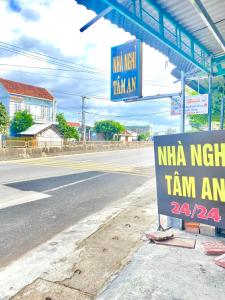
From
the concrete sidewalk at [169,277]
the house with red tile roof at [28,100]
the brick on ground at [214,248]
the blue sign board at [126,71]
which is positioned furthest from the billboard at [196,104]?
the house with red tile roof at [28,100]

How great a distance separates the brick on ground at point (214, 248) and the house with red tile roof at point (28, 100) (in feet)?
122

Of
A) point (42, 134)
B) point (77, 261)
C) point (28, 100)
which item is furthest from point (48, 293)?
point (28, 100)

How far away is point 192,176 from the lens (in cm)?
399

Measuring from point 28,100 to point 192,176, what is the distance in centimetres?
3930

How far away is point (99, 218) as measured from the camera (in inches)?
230

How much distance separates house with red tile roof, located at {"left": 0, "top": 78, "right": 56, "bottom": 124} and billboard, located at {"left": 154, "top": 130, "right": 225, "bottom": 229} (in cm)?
3636

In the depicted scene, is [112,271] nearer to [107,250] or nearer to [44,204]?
[107,250]

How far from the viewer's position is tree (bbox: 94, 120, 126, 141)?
65250 millimetres

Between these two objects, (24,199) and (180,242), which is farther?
(24,199)

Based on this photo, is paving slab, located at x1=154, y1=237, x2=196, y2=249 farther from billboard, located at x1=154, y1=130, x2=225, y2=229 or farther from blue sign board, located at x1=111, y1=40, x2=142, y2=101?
blue sign board, located at x1=111, y1=40, x2=142, y2=101

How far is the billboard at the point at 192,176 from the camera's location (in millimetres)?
3652

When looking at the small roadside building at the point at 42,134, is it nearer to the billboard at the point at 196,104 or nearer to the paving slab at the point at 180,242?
the billboard at the point at 196,104

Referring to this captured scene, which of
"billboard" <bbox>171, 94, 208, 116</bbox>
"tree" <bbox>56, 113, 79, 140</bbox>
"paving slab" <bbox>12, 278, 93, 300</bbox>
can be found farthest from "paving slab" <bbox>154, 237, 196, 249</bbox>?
"tree" <bbox>56, 113, 79, 140</bbox>

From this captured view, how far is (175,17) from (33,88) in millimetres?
39839
